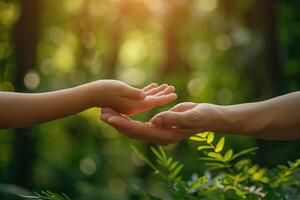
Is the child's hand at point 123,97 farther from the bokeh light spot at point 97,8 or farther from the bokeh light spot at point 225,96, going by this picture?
the bokeh light spot at point 97,8

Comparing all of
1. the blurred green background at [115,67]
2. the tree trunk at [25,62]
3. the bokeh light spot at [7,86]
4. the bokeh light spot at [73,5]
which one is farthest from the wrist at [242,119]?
the bokeh light spot at [73,5]

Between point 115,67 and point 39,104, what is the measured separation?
4.78 meters

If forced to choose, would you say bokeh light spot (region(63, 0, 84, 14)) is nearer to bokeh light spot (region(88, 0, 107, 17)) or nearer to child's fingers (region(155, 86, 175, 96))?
bokeh light spot (region(88, 0, 107, 17))

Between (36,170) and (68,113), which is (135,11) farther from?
(68,113)

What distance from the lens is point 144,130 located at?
1.35 m

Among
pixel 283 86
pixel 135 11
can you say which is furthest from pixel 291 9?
pixel 135 11

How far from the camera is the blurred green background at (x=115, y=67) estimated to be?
4.45m

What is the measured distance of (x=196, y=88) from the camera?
571 cm

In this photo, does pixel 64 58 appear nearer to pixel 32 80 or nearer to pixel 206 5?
pixel 206 5

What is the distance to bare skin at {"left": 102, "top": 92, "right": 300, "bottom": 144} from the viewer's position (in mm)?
1307

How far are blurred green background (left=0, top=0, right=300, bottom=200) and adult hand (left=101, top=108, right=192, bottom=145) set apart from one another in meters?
2.37

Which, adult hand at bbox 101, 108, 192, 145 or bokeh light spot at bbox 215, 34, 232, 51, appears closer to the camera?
adult hand at bbox 101, 108, 192, 145

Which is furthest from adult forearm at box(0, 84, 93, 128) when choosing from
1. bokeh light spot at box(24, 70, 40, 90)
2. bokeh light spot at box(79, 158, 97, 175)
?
bokeh light spot at box(79, 158, 97, 175)

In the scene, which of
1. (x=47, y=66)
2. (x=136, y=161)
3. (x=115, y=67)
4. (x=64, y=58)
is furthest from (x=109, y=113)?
(x=64, y=58)
